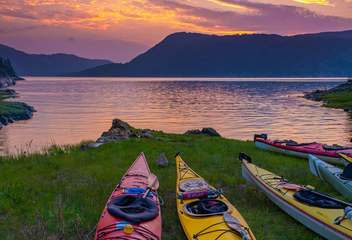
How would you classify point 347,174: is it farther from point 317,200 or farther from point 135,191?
point 135,191

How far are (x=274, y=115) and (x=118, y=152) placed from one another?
38.6m

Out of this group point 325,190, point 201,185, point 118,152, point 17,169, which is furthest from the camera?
point 118,152

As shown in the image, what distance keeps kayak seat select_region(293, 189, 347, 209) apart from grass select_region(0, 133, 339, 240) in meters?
0.65

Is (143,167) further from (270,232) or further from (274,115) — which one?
(274,115)

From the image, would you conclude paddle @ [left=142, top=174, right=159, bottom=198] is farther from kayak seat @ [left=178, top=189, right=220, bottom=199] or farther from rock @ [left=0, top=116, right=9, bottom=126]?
rock @ [left=0, top=116, right=9, bottom=126]

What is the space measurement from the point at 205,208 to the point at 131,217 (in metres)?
2.00

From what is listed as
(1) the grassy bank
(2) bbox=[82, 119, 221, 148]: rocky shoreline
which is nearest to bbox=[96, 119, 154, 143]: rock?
(2) bbox=[82, 119, 221, 148]: rocky shoreline

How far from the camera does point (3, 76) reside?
163 meters

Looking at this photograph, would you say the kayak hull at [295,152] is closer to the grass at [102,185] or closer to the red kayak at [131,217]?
the grass at [102,185]

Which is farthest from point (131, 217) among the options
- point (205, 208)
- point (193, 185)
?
point (193, 185)

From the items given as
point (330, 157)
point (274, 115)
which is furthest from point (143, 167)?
point (274, 115)

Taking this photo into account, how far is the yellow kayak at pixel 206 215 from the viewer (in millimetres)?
7441

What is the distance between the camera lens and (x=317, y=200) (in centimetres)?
941

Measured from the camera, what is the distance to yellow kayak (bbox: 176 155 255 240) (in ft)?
24.4
